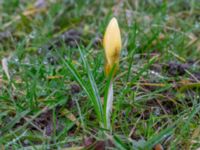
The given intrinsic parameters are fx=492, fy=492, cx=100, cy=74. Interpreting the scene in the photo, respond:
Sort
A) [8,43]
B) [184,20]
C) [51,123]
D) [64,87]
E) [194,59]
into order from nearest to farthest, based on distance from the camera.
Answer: [51,123]
[64,87]
[194,59]
[8,43]
[184,20]

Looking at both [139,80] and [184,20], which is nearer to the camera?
[139,80]

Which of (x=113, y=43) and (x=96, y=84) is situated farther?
(x=96, y=84)

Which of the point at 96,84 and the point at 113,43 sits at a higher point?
the point at 113,43

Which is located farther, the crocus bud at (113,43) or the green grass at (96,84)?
the green grass at (96,84)

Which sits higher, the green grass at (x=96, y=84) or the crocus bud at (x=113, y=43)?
the crocus bud at (x=113, y=43)

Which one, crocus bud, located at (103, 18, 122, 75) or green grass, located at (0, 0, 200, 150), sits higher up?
crocus bud, located at (103, 18, 122, 75)

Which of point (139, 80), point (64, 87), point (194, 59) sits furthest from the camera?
point (194, 59)

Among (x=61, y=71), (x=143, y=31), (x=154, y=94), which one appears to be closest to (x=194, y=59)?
(x=143, y=31)

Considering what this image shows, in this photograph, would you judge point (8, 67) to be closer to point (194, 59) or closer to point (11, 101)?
point (11, 101)
